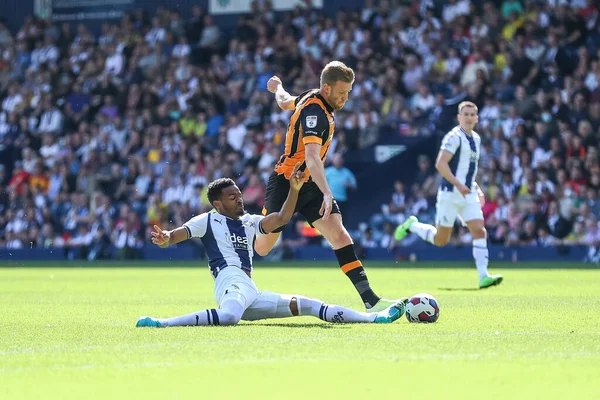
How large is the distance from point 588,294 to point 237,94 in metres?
15.9

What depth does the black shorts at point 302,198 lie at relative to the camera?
10281 millimetres

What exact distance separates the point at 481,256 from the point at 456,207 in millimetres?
812

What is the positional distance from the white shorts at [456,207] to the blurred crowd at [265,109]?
7053 millimetres

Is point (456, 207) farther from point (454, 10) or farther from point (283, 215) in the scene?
point (454, 10)

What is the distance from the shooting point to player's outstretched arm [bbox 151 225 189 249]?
28.2 ft

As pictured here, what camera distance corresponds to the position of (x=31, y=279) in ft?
59.5

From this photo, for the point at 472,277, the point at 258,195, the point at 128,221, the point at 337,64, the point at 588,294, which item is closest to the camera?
the point at 337,64

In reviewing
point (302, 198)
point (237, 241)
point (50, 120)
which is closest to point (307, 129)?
point (302, 198)

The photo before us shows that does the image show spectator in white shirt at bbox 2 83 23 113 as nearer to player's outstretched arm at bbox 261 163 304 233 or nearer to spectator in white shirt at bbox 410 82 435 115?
spectator in white shirt at bbox 410 82 435 115

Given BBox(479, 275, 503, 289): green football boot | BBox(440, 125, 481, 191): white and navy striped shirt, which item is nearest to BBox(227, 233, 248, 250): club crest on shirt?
BBox(479, 275, 503, 289): green football boot

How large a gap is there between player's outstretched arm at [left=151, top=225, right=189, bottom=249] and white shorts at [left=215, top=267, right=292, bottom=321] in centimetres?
52

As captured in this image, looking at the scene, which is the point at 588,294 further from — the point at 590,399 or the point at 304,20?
the point at 304,20

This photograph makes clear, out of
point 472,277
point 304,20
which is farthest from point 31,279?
point 304,20

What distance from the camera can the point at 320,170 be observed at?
31.7ft
